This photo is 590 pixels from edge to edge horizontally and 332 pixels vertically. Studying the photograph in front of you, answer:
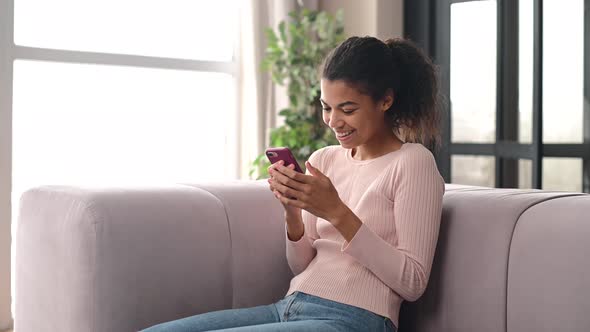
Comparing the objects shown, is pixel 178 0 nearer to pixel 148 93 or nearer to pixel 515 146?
pixel 148 93

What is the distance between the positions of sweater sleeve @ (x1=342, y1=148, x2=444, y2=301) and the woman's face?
0.16m

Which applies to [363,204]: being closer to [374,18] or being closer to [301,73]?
[301,73]

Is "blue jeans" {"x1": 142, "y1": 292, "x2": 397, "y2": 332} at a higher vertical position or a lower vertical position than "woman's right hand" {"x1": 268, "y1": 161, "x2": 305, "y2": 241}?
lower

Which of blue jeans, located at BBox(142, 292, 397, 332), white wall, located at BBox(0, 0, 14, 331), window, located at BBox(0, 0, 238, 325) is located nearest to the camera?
blue jeans, located at BBox(142, 292, 397, 332)

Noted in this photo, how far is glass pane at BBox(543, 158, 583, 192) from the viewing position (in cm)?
330

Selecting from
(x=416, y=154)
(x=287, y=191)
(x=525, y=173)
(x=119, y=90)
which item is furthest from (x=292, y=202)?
(x=119, y=90)

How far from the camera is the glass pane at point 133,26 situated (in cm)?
343

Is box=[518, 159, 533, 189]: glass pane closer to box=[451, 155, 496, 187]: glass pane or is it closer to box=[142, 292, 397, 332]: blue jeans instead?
box=[451, 155, 496, 187]: glass pane

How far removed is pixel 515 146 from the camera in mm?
3412

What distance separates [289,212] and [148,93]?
2.17 m

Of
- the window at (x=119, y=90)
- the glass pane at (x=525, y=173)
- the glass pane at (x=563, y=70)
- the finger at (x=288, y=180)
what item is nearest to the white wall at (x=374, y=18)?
the window at (x=119, y=90)

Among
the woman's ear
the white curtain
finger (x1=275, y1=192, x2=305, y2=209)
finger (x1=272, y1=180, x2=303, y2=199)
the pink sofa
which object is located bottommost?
the pink sofa

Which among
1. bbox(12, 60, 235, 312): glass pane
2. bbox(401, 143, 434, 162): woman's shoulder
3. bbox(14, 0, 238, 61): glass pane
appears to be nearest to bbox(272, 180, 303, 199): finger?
bbox(401, 143, 434, 162): woman's shoulder

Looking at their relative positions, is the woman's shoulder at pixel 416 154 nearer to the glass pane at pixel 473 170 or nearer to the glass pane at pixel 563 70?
the glass pane at pixel 563 70
